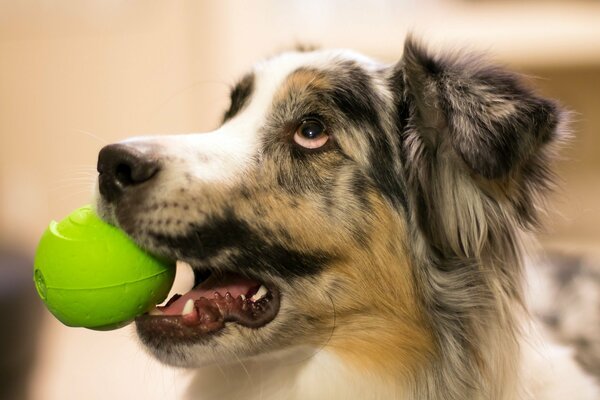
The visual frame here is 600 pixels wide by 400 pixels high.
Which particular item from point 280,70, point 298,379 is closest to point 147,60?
point 280,70

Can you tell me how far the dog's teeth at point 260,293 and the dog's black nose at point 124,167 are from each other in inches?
11.9

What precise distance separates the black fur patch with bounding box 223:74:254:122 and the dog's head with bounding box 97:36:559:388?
166 mm

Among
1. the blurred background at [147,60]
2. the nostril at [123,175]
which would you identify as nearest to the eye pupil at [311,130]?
the nostril at [123,175]

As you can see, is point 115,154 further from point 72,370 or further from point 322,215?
point 72,370

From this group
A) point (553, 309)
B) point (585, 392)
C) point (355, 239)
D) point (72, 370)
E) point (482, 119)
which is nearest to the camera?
point (482, 119)

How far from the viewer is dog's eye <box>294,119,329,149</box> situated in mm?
1341

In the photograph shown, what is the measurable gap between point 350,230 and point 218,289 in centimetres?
28

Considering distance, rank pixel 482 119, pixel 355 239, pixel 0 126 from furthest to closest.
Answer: pixel 0 126, pixel 355 239, pixel 482 119

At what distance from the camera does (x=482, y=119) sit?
3.88ft

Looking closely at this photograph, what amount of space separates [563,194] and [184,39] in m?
2.02

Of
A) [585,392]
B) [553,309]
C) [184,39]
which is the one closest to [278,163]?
[585,392]

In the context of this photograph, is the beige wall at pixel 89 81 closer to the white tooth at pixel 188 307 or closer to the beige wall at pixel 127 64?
the beige wall at pixel 127 64

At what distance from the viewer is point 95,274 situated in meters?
1.17

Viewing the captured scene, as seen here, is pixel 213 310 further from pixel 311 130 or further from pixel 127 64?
pixel 127 64
